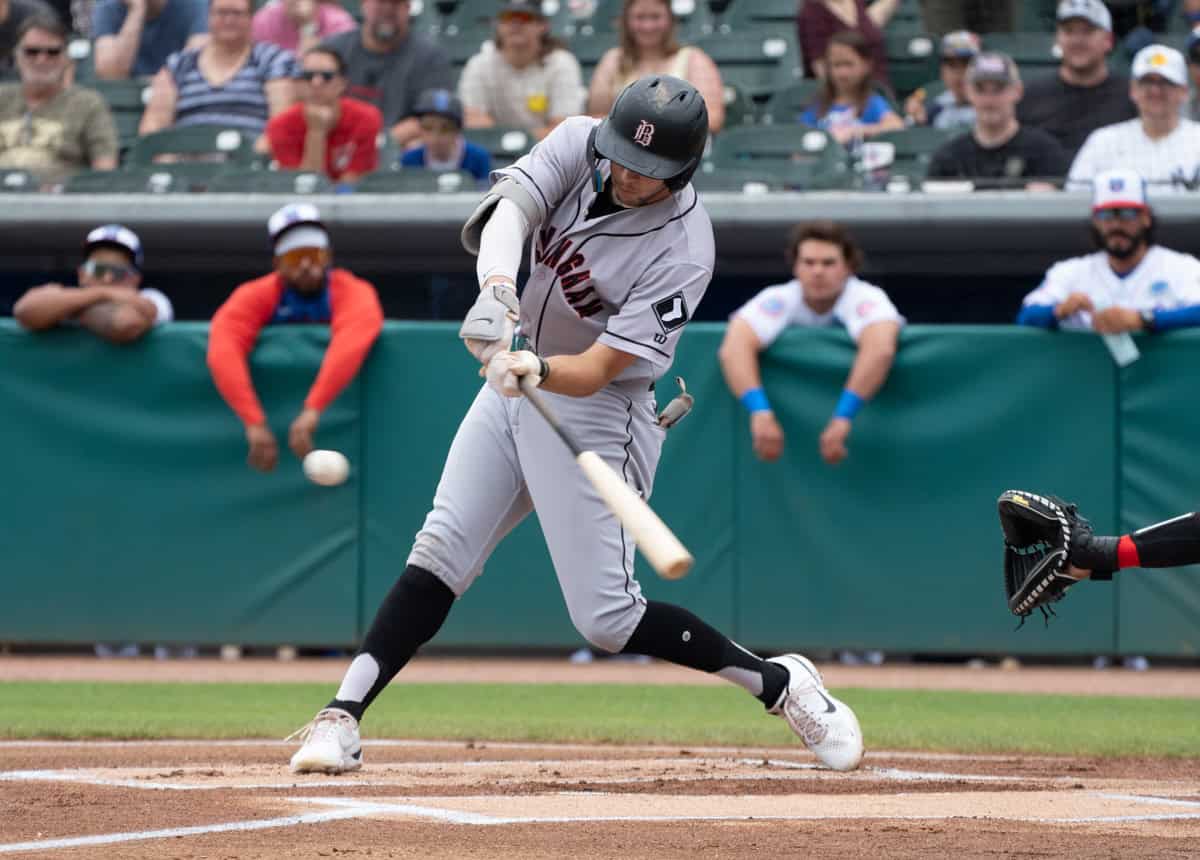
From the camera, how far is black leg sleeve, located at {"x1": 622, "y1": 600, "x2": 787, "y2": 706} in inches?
178

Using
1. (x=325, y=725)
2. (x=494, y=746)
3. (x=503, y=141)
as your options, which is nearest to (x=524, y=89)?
(x=503, y=141)

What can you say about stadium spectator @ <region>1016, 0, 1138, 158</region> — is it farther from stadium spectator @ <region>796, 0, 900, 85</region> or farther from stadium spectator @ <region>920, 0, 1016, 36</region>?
stadium spectator @ <region>920, 0, 1016, 36</region>

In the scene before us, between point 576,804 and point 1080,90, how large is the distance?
6.32m

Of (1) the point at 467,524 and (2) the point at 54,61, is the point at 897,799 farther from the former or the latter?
(2) the point at 54,61

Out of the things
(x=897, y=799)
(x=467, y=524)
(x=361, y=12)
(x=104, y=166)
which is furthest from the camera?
(x=361, y=12)

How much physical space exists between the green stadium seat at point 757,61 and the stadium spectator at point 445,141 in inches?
78.0

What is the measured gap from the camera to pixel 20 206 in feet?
30.1

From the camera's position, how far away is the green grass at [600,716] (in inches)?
224

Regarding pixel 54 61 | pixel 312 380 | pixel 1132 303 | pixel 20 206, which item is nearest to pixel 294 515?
pixel 312 380

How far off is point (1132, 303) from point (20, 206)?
544 cm

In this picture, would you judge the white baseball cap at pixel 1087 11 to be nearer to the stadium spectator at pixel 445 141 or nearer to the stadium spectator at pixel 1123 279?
the stadium spectator at pixel 1123 279

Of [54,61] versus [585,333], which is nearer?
[585,333]

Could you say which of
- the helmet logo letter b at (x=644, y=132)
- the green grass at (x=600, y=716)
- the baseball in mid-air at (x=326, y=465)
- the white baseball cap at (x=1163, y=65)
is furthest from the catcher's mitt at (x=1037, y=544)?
the white baseball cap at (x=1163, y=65)

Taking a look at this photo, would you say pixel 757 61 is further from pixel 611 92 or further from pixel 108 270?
pixel 108 270
